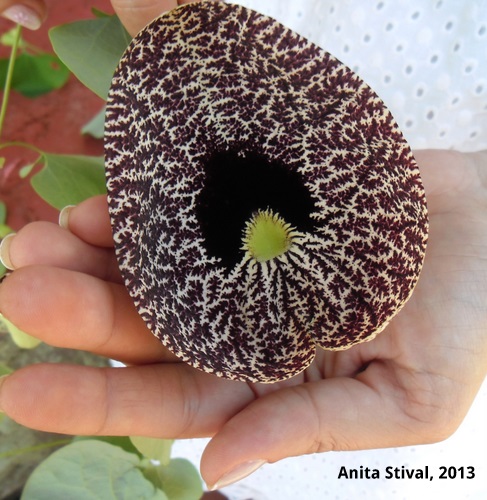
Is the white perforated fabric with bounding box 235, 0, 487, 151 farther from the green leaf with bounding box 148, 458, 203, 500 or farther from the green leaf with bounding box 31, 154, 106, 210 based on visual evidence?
the green leaf with bounding box 148, 458, 203, 500

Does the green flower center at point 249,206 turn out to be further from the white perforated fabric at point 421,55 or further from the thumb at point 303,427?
the white perforated fabric at point 421,55

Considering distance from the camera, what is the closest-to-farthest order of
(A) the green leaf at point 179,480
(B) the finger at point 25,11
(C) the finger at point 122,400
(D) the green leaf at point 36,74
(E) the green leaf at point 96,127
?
(C) the finger at point 122,400 → (B) the finger at point 25,11 → (A) the green leaf at point 179,480 → (D) the green leaf at point 36,74 → (E) the green leaf at point 96,127

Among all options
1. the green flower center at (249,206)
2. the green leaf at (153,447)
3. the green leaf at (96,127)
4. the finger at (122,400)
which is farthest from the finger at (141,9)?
the green leaf at (96,127)

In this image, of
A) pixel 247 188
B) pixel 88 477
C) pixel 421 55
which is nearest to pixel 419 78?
pixel 421 55

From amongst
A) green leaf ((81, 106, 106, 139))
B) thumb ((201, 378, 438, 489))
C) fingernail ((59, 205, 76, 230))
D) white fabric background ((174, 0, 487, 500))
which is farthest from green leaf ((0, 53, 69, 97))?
thumb ((201, 378, 438, 489))

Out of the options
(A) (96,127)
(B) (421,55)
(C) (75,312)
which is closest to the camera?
(C) (75,312)

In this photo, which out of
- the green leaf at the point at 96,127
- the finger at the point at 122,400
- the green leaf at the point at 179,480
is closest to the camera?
the finger at the point at 122,400

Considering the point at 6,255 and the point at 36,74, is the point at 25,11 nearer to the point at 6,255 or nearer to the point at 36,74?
the point at 6,255
